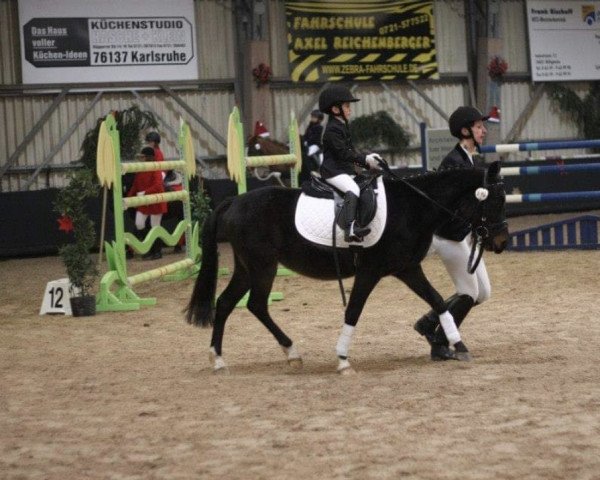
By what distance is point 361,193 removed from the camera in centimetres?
757

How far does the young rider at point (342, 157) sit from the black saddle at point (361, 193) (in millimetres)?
40

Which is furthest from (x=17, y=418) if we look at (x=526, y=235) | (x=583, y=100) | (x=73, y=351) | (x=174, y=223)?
(x=583, y=100)

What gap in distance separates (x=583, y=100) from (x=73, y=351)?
17873 millimetres

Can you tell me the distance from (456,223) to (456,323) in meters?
0.76

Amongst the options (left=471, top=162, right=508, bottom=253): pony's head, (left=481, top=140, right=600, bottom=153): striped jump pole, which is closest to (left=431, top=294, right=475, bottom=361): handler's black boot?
(left=471, top=162, right=508, bottom=253): pony's head

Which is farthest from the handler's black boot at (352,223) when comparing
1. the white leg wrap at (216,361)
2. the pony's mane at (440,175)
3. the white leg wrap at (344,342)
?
the white leg wrap at (216,361)

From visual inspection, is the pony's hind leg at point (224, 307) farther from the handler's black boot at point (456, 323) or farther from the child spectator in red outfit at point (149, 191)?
the child spectator in red outfit at point (149, 191)

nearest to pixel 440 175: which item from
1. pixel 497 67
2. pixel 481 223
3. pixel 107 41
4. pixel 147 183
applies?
pixel 481 223

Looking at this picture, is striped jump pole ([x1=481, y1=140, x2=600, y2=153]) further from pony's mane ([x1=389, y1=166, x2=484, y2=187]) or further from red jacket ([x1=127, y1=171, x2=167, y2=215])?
pony's mane ([x1=389, y1=166, x2=484, y2=187])

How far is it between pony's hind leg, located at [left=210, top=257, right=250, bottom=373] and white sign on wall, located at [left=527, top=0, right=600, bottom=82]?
56.8 feet

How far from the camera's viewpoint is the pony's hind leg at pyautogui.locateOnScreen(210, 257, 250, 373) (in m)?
7.76

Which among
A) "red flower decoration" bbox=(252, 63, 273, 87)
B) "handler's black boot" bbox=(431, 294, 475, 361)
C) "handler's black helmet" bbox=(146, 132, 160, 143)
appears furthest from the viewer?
"red flower decoration" bbox=(252, 63, 273, 87)

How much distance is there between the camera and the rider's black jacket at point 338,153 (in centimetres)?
756

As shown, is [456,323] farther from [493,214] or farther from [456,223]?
[493,214]
